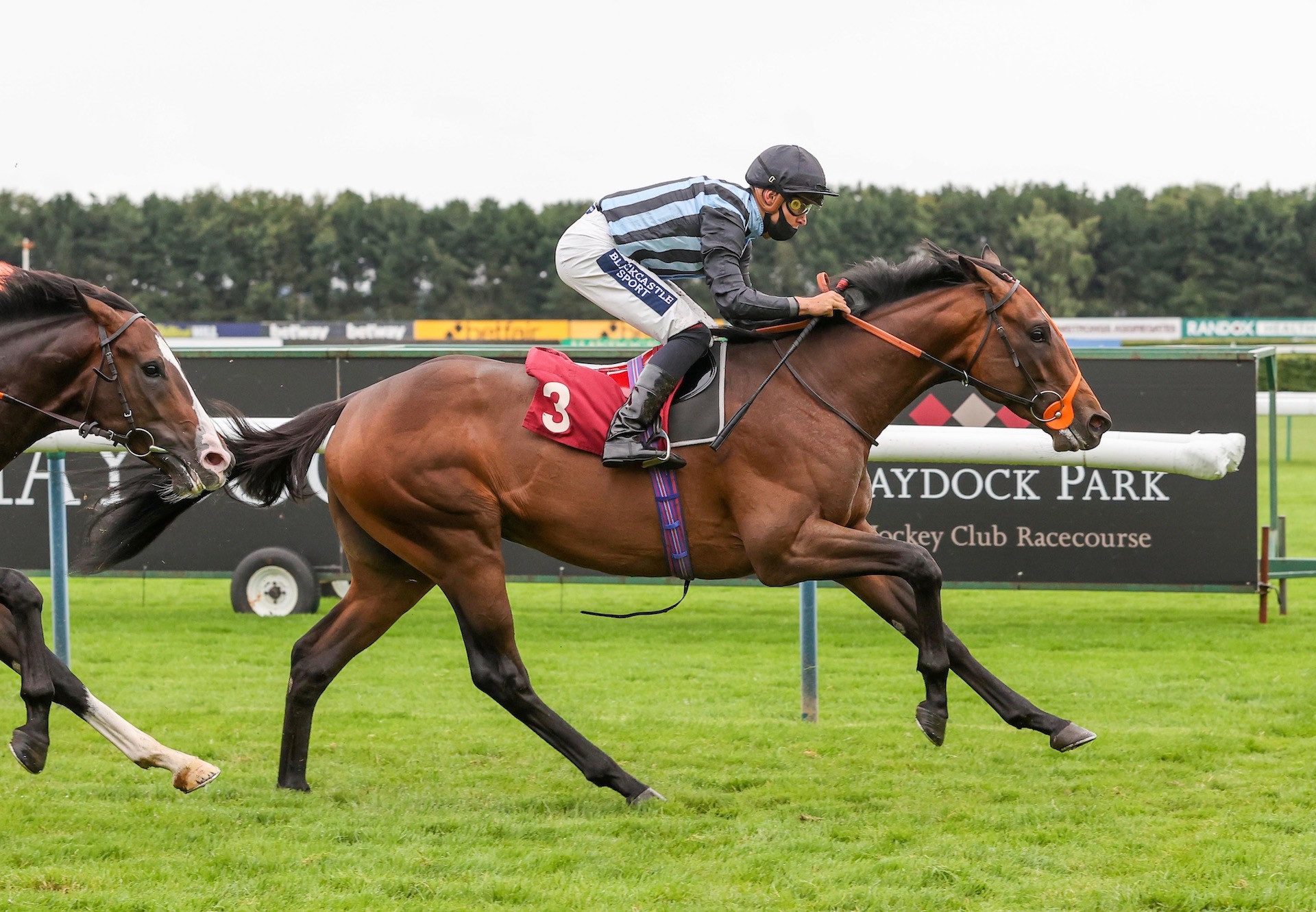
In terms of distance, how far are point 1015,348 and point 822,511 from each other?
84 cm

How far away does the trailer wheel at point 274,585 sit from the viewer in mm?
8883

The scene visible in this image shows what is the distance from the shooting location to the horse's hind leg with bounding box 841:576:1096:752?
4.69 m

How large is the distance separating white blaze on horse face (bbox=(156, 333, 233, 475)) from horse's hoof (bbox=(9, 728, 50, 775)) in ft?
3.12

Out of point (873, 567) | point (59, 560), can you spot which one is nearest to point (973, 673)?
point (873, 567)

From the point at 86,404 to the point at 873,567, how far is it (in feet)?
8.23

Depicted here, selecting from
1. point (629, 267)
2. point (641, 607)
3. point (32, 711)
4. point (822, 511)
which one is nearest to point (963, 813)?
point (822, 511)

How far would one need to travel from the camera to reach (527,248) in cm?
6981

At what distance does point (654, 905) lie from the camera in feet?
11.8

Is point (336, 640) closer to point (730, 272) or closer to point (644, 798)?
point (644, 798)

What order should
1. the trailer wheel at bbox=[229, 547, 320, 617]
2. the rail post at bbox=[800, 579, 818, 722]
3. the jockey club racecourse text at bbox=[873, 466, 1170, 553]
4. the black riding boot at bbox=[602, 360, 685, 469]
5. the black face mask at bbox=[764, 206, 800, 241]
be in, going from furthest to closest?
1. the trailer wheel at bbox=[229, 547, 320, 617]
2. the jockey club racecourse text at bbox=[873, 466, 1170, 553]
3. the rail post at bbox=[800, 579, 818, 722]
4. the black face mask at bbox=[764, 206, 800, 241]
5. the black riding boot at bbox=[602, 360, 685, 469]

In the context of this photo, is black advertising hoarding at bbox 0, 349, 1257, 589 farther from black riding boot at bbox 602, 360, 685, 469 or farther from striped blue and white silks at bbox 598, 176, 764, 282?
black riding boot at bbox 602, 360, 685, 469

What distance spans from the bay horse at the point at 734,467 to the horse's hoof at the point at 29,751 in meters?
0.91

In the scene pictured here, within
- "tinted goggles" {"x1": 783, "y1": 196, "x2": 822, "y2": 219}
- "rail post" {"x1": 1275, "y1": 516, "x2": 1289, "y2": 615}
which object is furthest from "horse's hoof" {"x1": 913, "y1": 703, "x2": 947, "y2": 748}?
"rail post" {"x1": 1275, "y1": 516, "x2": 1289, "y2": 615}

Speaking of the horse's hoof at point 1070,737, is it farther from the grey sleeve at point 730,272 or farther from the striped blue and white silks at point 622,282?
the striped blue and white silks at point 622,282
